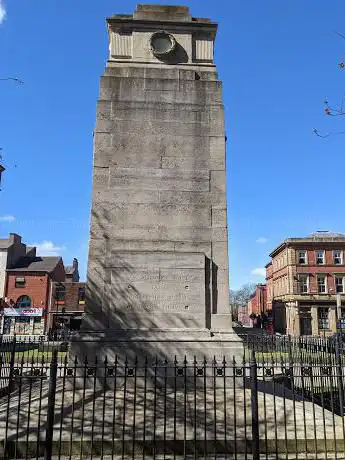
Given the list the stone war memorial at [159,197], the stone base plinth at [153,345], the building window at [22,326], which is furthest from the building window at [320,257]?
the stone base plinth at [153,345]

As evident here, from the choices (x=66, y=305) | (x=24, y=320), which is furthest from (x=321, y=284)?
(x=24, y=320)

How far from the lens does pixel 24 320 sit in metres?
53.9

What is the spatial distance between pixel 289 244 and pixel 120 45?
5042cm

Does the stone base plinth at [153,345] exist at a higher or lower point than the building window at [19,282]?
lower

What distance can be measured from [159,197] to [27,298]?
4882 cm

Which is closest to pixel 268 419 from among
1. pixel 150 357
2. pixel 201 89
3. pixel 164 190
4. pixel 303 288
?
pixel 150 357

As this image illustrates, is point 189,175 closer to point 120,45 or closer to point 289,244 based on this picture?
point 120,45

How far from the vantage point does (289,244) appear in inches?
2311

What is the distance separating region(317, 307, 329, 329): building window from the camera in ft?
181

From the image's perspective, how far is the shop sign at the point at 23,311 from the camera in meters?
53.6

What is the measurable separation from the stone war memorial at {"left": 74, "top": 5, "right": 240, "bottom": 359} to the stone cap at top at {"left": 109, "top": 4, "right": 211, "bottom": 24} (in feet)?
0.10

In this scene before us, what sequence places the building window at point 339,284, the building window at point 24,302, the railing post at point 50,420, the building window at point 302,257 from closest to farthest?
the railing post at point 50,420
the building window at point 24,302
the building window at point 339,284
the building window at point 302,257

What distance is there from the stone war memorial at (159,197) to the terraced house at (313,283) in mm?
47609

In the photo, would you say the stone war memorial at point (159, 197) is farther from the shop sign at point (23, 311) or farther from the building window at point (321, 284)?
the building window at point (321, 284)
